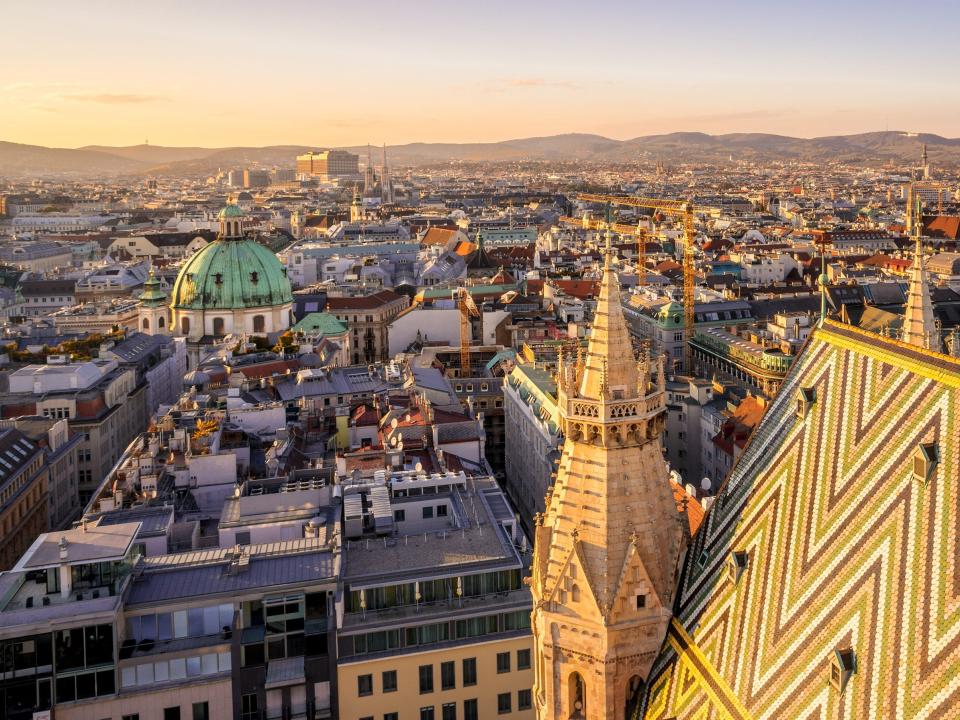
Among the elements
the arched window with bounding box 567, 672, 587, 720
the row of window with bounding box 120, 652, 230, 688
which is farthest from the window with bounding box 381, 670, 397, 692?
the arched window with bounding box 567, 672, 587, 720

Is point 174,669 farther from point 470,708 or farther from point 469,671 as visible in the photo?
point 470,708

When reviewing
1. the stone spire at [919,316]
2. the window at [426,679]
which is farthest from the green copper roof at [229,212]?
the stone spire at [919,316]

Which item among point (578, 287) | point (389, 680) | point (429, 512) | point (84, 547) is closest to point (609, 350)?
point (389, 680)

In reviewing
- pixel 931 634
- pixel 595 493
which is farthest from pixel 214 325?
pixel 931 634

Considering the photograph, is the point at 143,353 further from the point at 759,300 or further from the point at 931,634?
the point at 931,634

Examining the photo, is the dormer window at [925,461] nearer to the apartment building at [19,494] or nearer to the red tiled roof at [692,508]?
the red tiled roof at [692,508]

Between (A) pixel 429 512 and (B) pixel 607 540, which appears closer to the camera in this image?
(B) pixel 607 540

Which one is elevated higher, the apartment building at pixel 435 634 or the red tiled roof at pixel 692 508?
the red tiled roof at pixel 692 508
